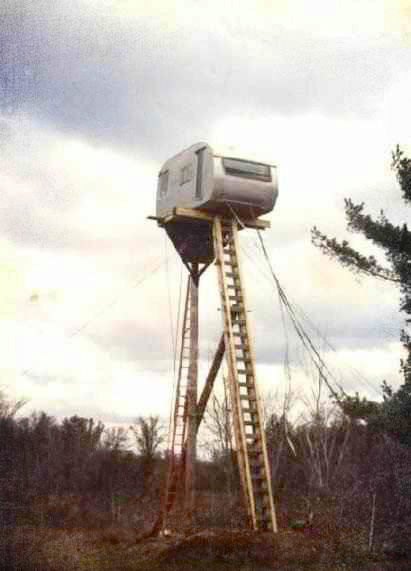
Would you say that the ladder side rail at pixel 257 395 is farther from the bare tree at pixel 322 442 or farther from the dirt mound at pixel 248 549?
the bare tree at pixel 322 442

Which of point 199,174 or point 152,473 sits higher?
point 199,174

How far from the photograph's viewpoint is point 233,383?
13.3m

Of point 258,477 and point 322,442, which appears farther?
point 322,442

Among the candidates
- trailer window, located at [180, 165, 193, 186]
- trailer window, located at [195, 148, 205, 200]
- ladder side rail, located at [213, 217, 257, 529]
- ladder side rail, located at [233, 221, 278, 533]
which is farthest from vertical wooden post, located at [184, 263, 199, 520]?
trailer window, located at [180, 165, 193, 186]

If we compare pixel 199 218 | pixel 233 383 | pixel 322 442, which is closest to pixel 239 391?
pixel 233 383

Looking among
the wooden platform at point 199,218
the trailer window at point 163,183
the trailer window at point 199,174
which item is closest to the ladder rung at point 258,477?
the wooden platform at point 199,218

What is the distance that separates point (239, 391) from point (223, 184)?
4371 mm

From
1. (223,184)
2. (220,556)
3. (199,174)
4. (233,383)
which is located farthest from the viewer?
(199,174)

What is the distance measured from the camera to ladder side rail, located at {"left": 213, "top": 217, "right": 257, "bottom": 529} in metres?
12.8

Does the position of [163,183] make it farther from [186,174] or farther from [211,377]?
[211,377]

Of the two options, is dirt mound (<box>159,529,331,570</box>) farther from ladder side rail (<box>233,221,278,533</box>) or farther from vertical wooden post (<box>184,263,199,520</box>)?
vertical wooden post (<box>184,263,199,520</box>)

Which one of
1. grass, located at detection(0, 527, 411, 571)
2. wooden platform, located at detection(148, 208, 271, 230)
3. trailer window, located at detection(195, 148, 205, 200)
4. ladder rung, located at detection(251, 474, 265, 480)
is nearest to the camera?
grass, located at detection(0, 527, 411, 571)

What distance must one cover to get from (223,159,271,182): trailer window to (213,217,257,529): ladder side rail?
1.15 meters

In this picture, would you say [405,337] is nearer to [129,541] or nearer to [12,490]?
[129,541]
